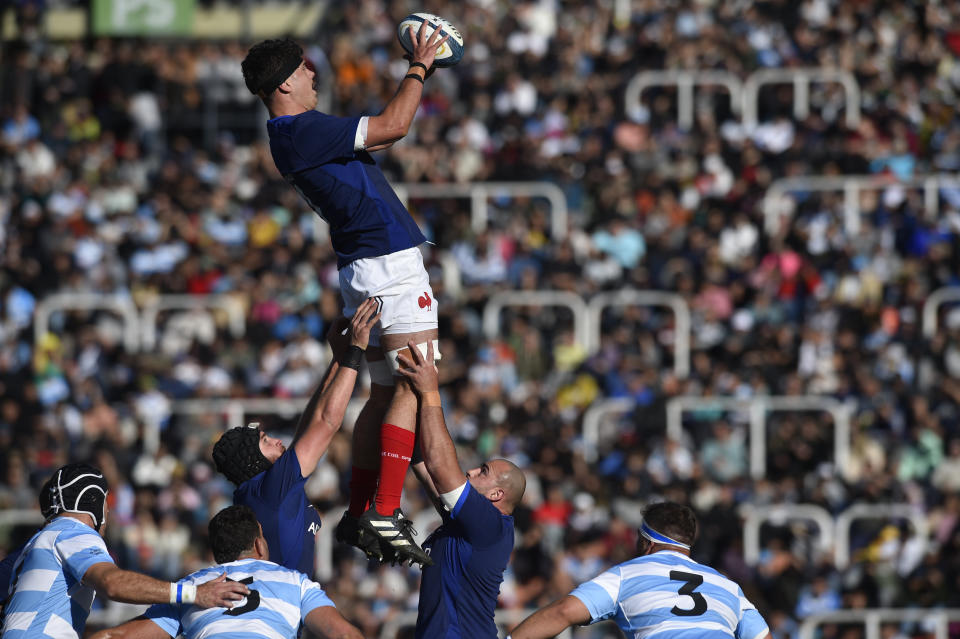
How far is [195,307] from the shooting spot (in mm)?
18531

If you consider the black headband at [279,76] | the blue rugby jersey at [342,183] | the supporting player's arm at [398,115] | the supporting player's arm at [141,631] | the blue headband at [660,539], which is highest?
the black headband at [279,76]

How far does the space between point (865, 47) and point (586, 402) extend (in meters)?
7.73

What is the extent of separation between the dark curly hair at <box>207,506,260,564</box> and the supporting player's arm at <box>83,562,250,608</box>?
0.40 ft

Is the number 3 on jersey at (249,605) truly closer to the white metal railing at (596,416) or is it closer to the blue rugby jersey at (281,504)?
the blue rugby jersey at (281,504)

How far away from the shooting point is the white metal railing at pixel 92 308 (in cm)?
1841

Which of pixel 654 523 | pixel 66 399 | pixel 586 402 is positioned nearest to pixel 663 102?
pixel 586 402

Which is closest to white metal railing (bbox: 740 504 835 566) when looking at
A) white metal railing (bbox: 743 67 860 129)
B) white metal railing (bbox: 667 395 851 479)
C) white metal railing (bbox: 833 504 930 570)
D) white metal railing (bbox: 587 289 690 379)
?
white metal railing (bbox: 833 504 930 570)

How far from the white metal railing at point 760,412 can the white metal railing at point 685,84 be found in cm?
571

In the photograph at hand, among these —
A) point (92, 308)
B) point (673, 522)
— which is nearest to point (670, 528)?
point (673, 522)

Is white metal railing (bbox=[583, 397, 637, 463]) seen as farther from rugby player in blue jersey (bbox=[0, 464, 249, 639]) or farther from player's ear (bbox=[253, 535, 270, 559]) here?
player's ear (bbox=[253, 535, 270, 559])

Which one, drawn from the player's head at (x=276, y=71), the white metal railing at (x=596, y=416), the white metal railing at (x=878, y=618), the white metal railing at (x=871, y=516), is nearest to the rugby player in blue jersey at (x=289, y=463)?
the player's head at (x=276, y=71)

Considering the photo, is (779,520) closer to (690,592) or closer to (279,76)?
(690,592)

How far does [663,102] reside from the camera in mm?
21703

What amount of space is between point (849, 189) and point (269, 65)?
44.1 feet
